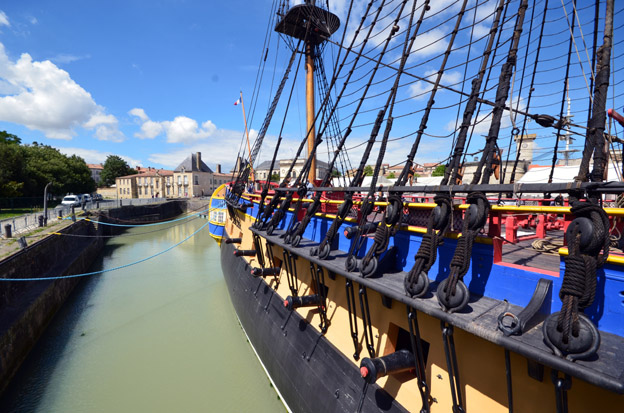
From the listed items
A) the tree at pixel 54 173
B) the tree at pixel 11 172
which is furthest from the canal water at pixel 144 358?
the tree at pixel 54 173

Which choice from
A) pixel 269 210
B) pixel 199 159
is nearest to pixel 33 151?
pixel 199 159

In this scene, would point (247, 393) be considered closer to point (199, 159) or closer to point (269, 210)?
point (269, 210)

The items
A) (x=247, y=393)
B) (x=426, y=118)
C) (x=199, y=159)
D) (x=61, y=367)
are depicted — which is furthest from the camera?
(x=199, y=159)

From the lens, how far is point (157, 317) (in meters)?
10.7

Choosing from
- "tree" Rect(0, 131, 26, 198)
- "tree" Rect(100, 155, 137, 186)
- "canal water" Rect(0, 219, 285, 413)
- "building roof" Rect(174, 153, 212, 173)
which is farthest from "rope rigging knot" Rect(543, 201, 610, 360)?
"tree" Rect(100, 155, 137, 186)

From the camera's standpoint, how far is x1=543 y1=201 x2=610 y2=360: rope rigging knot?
1830mm

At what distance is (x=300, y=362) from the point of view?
5582 mm

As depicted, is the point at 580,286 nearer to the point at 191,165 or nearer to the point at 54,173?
the point at 54,173

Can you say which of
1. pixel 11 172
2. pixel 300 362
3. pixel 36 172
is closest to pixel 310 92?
pixel 300 362

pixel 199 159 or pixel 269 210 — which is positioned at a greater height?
pixel 199 159

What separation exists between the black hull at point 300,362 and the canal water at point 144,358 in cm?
82

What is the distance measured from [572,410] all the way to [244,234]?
10.3 m

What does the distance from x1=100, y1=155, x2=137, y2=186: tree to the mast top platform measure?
71.0 meters

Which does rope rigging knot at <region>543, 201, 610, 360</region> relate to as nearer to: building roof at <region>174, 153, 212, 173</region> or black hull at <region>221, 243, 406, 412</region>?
black hull at <region>221, 243, 406, 412</region>
